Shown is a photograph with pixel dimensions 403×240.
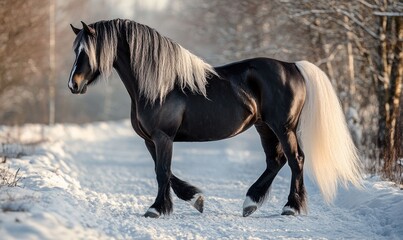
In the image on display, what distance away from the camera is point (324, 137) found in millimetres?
6852

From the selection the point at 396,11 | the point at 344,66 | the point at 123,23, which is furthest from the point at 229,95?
the point at 344,66

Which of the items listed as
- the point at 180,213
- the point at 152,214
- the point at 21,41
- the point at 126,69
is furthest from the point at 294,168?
the point at 21,41

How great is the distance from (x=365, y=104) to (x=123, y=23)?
11395mm

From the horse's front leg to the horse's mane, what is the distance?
1.56ft

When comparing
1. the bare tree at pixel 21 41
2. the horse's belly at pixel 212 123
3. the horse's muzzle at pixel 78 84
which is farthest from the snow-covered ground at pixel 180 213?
the bare tree at pixel 21 41

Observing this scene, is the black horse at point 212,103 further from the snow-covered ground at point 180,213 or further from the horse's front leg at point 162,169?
the snow-covered ground at point 180,213

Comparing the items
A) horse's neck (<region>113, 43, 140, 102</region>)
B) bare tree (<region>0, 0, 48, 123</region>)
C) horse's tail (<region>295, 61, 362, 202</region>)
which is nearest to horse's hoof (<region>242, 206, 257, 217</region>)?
horse's tail (<region>295, 61, 362, 202</region>)

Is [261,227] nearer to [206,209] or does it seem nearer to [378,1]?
[206,209]

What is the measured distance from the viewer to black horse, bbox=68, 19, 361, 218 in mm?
6395

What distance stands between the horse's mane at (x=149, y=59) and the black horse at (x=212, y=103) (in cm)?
1

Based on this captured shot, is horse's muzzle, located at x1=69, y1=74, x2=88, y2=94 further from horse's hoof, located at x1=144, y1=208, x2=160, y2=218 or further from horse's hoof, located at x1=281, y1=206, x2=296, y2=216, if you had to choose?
horse's hoof, located at x1=281, y1=206, x2=296, y2=216

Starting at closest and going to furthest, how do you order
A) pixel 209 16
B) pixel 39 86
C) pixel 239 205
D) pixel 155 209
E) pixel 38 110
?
pixel 155 209, pixel 239 205, pixel 209 16, pixel 39 86, pixel 38 110

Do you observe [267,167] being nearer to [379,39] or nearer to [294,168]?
[294,168]

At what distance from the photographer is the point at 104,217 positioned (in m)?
5.73
